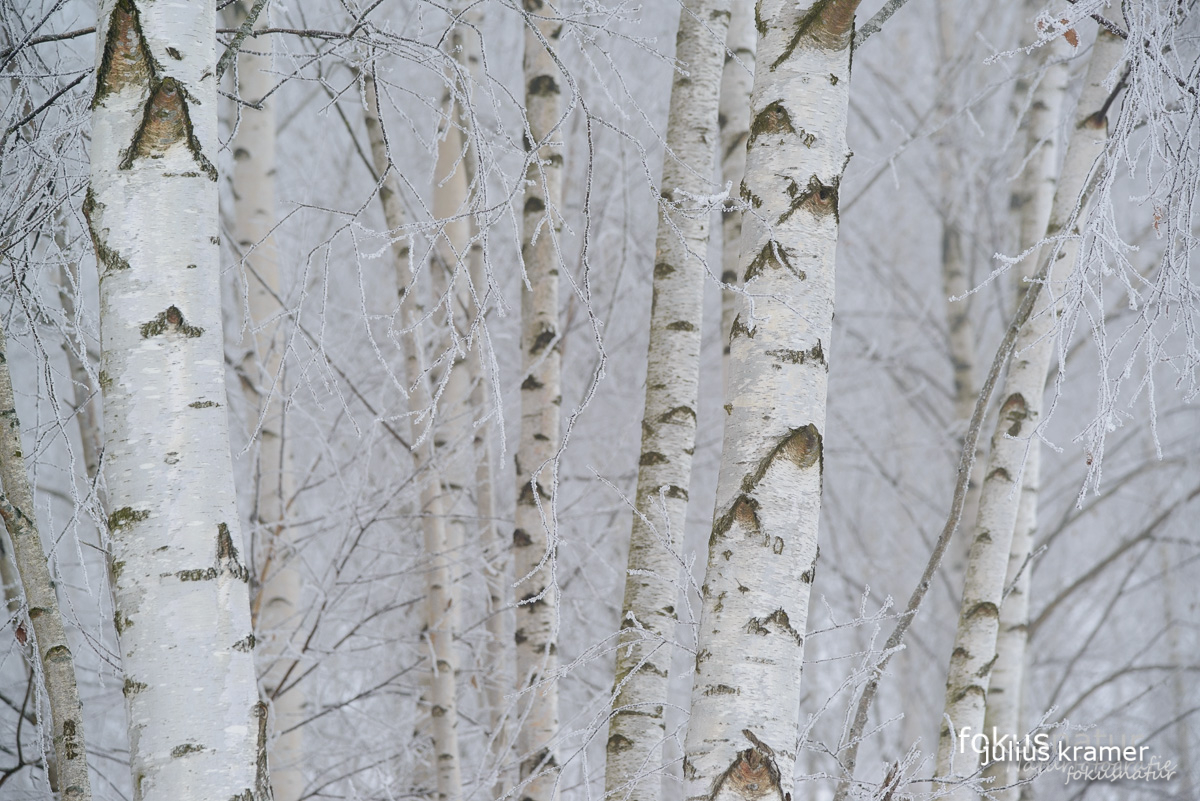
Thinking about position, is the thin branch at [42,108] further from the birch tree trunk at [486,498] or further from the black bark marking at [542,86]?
the birch tree trunk at [486,498]

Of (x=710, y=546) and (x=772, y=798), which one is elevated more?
(x=710, y=546)

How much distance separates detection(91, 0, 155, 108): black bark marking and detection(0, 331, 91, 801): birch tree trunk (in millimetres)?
592

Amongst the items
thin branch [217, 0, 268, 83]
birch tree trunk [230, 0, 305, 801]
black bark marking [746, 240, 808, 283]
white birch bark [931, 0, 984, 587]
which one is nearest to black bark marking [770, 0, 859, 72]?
black bark marking [746, 240, 808, 283]

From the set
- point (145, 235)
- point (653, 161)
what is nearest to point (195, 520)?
point (145, 235)

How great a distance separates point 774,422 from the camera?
1.33m

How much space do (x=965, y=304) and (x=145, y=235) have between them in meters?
6.11

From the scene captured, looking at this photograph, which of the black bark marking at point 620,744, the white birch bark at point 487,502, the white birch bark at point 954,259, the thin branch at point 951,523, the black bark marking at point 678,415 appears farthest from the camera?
the white birch bark at point 954,259

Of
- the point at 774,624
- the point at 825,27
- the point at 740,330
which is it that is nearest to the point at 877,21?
the point at 825,27

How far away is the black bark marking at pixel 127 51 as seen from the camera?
123cm

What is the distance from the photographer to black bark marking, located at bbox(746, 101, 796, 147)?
1.41m

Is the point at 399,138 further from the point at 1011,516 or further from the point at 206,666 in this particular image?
the point at 206,666

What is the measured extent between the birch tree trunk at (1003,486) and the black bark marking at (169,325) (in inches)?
73.3

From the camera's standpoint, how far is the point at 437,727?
2941 mm

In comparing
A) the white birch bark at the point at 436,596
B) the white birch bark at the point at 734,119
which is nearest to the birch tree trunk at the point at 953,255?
the white birch bark at the point at 734,119
